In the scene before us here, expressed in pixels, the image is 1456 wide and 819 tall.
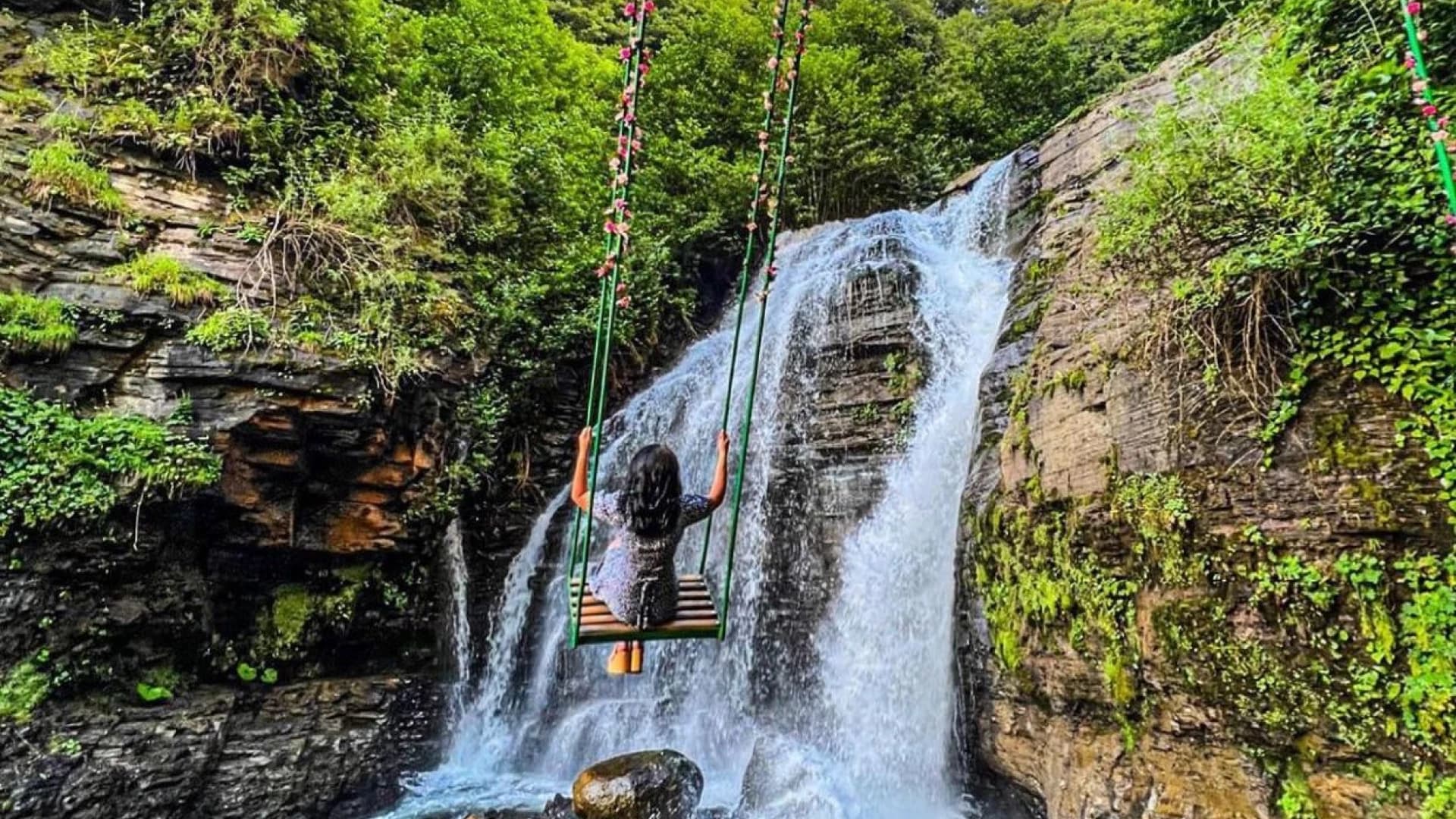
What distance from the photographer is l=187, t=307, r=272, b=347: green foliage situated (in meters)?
5.86

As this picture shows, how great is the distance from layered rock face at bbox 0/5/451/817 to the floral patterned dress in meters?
3.97

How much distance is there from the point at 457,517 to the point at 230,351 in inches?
112

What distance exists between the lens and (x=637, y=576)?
3428 millimetres

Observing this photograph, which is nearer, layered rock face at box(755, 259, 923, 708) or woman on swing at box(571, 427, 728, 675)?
woman on swing at box(571, 427, 728, 675)

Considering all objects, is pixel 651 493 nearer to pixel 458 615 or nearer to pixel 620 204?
pixel 620 204

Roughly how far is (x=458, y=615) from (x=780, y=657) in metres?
3.58

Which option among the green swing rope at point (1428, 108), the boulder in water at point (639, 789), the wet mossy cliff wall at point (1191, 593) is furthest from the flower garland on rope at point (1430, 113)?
the boulder in water at point (639, 789)

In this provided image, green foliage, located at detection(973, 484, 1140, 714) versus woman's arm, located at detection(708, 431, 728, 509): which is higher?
woman's arm, located at detection(708, 431, 728, 509)

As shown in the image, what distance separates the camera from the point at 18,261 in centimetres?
566

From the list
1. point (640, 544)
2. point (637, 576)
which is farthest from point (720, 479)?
point (637, 576)

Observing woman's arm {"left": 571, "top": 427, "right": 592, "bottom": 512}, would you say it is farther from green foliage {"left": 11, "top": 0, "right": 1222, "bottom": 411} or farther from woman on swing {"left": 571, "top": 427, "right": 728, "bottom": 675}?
green foliage {"left": 11, "top": 0, "right": 1222, "bottom": 411}

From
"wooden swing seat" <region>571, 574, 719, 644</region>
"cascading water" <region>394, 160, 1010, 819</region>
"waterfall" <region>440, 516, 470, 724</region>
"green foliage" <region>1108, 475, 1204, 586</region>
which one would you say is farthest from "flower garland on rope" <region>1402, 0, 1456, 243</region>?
"waterfall" <region>440, 516, 470, 724</region>

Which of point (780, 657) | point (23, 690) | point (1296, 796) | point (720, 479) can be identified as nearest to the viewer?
point (1296, 796)

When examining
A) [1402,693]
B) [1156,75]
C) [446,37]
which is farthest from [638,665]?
[446,37]
